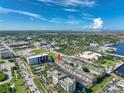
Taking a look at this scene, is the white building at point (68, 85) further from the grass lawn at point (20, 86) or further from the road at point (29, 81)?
the grass lawn at point (20, 86)

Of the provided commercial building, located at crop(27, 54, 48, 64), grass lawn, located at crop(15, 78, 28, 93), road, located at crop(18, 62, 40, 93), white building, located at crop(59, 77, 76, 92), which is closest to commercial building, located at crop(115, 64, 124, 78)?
white building, located at crop(59, 77, 76, 92)

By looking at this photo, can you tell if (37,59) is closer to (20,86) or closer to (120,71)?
(20,86)

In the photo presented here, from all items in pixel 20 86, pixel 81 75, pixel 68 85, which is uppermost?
pixel 68 85

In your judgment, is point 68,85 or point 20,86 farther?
point 20,86

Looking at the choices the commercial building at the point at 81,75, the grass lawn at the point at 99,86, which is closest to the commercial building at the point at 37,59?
the commercial building at the point at 81,75

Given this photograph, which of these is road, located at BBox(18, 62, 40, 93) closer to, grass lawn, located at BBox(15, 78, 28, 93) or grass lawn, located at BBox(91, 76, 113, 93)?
grass lawn, located at BBox(15, 78, 28, 93)

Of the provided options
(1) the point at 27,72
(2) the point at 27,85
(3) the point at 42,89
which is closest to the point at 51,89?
(3) the point at 42,89

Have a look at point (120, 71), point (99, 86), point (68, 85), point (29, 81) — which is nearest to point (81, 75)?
point (99, 86)

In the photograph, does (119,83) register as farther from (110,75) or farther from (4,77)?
(4,77)
